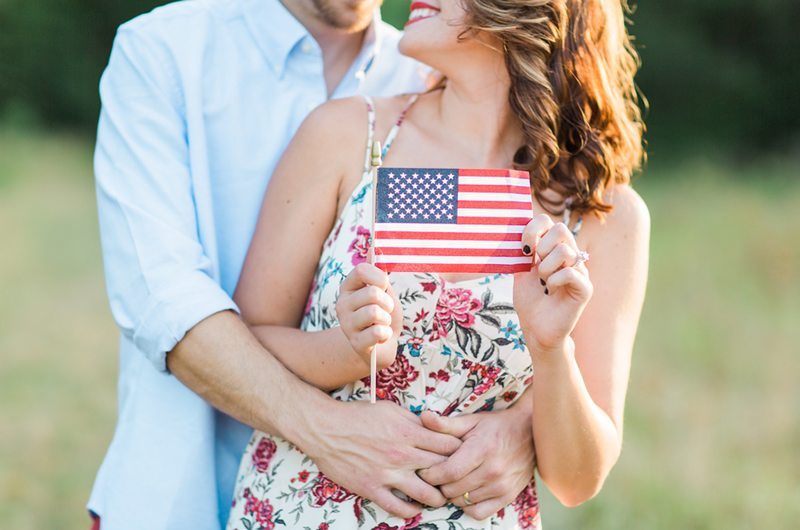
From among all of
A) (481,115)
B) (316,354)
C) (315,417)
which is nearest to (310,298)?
(316,354)

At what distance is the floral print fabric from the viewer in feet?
8.49

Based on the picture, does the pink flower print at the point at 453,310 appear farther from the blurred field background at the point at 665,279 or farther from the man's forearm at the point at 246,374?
the blurred field background at the point at 665,279

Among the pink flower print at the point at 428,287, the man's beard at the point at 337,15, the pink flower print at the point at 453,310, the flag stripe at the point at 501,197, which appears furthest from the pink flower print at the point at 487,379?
the man's beard at the point at 337,15

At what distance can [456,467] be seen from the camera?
254 centimetres

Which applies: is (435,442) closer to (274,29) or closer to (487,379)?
(487,379)

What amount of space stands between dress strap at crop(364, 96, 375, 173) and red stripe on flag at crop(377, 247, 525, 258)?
15.5 inches

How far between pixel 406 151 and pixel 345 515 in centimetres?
99

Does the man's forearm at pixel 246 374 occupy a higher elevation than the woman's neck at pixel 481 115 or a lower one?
lower

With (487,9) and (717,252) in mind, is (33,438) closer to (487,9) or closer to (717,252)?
(487,9)

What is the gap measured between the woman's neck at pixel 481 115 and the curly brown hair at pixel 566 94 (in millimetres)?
41

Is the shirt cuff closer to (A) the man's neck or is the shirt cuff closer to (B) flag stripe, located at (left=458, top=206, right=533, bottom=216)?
(B) flag stripe, located at (left=458, top=206, right=533, bottom=216)

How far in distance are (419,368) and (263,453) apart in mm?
533

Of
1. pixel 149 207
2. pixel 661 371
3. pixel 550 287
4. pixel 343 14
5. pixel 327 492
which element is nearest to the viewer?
pixel 550 287

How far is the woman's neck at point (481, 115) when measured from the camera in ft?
9.22
